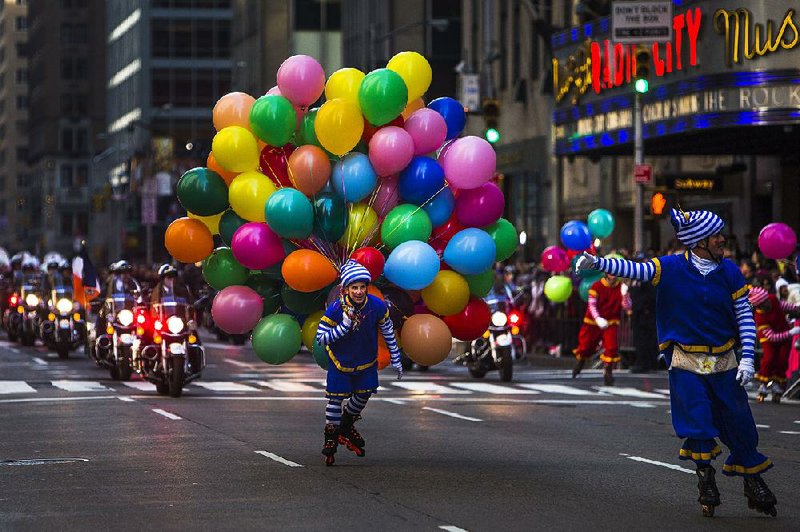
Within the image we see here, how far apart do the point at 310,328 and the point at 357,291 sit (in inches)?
40.9

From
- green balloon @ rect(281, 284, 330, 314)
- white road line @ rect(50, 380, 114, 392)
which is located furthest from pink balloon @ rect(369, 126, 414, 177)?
white road line @ rect(50, 380, 114, 392)

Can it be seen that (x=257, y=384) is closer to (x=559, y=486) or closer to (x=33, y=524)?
(x=559, y=486)

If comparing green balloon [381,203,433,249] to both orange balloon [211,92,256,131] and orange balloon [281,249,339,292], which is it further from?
orange balloon [211,92,256,131]

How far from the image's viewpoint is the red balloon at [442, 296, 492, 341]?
1642cm

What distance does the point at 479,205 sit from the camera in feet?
53.1

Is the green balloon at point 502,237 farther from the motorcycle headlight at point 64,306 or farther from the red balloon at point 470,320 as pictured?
the motorcycle headlight at point 64,306

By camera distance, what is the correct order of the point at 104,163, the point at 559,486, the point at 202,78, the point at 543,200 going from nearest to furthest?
the point at 559,486 < the point at 543,200 < the point at 202,78 < the point at 104,163

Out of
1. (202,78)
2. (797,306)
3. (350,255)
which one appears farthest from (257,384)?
(202,78)

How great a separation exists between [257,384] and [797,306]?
8.69 metres

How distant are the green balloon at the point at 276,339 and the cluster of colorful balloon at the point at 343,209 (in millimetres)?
12

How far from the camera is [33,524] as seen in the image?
500 inches

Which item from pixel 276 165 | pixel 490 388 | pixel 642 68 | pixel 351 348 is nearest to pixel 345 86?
pixel 276 165

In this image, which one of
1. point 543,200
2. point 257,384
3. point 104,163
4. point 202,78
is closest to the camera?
point 257,384

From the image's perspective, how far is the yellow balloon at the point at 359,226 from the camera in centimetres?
1625
